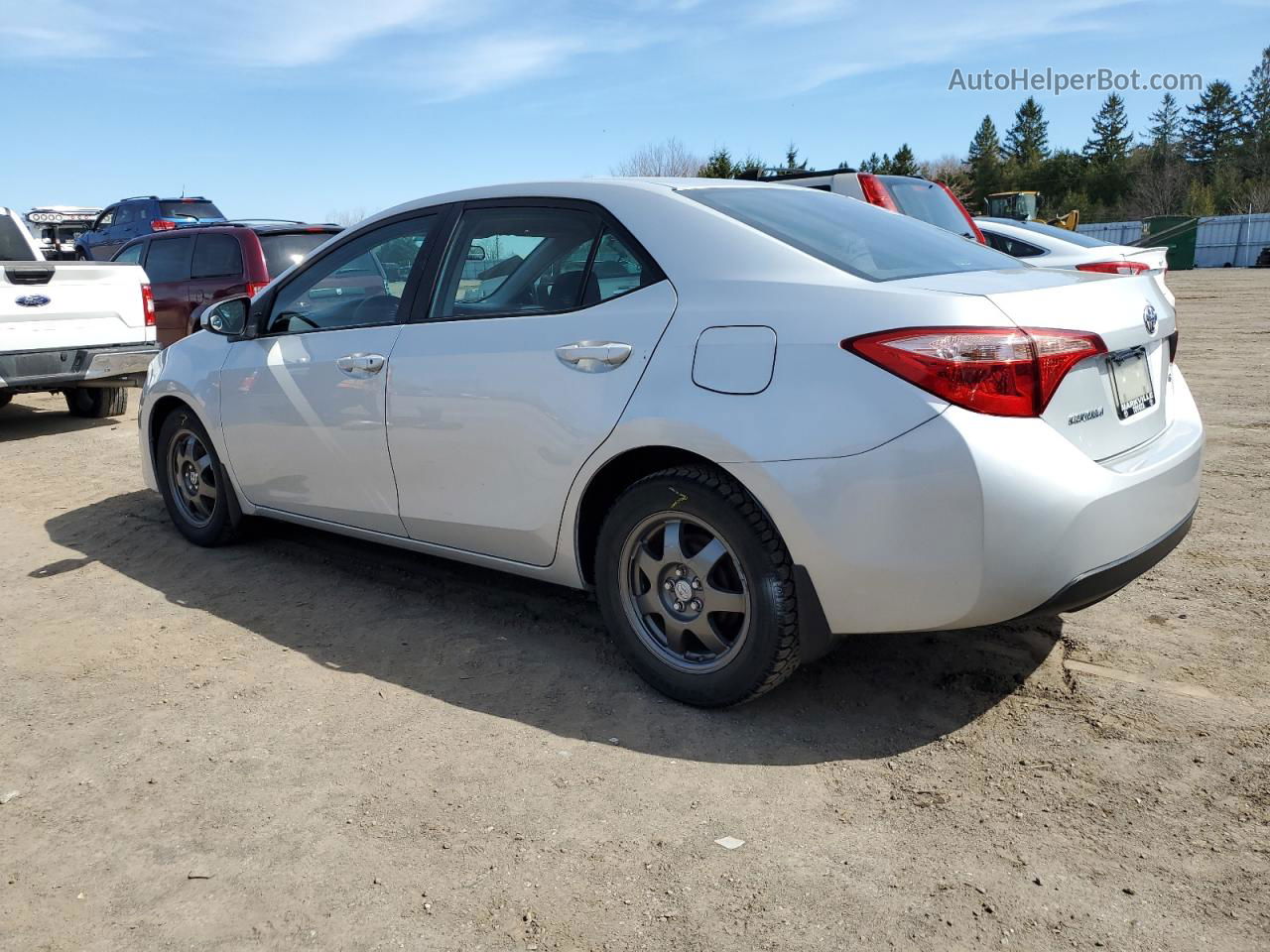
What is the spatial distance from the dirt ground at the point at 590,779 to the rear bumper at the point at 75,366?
4.45 meters

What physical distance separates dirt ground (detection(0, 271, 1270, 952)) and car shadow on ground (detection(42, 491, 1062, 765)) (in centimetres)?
2

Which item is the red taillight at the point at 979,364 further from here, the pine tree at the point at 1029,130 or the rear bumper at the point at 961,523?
the pine tree at the point at 1029,130

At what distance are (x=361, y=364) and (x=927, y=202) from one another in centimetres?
723

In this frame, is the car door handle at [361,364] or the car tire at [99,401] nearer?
the car door handle at [361,364]

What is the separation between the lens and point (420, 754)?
320cm

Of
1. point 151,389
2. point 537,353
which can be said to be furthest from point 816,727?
point 151,389

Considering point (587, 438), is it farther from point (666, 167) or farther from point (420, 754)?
point (666, 167)

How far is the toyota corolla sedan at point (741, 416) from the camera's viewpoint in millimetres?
2801

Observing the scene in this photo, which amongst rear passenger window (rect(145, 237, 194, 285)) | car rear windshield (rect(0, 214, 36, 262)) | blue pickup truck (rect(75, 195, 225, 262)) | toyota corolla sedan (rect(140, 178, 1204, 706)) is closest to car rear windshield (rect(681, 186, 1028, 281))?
toyota corolla sedan (rect(140, 178, 1204, 706))

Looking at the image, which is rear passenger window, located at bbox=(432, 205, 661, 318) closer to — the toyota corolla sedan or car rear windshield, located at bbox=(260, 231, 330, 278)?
the toyota corolla sedan

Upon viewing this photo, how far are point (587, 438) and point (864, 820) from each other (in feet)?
4.61

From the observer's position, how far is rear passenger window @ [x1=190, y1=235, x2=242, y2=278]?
11.0m

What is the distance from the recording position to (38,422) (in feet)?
32.5

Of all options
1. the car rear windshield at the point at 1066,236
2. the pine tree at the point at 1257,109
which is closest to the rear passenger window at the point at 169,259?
the car rear windshield at the point at 1066,236
